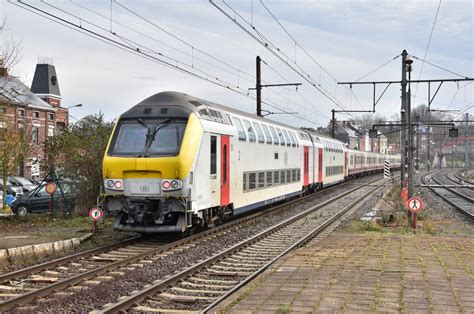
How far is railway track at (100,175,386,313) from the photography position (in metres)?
7.67

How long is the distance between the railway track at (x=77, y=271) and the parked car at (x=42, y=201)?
26.8 feet

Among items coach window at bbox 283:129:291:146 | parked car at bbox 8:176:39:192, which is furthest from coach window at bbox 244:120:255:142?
parked car at bbox 8:176:39:192

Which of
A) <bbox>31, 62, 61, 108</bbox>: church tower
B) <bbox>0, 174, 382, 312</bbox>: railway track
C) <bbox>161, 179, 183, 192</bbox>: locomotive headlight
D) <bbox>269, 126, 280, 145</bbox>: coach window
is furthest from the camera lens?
<bbox>31, 62, 61, 108</bbox>: church tower

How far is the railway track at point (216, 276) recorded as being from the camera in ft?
25.2

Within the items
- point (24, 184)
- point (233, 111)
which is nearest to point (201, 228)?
point (233, 111)

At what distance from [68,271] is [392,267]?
5.61 m

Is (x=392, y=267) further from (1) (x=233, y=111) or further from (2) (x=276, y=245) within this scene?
(1) (x=233, y=111)

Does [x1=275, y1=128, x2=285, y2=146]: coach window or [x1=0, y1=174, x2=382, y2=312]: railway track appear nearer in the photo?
[x1=0, y1=174, x2=382, y2=312]: railway track

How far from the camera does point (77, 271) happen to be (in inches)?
398

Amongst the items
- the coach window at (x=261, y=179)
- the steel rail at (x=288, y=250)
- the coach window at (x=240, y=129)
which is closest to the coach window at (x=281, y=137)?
the coach window at (x=261, y=179)

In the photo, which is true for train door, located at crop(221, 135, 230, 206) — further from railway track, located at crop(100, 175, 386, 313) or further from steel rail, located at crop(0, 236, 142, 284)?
steel rail, located at crop(0, 236, 142, 284)

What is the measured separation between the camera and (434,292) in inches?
309

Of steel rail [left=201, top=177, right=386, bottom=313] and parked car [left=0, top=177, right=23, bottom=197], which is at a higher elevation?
parked car [left=0, top=177, right=23, bottom=197]

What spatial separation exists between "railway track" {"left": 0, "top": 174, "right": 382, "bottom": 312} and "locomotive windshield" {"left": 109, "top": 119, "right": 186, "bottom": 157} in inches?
82.4
